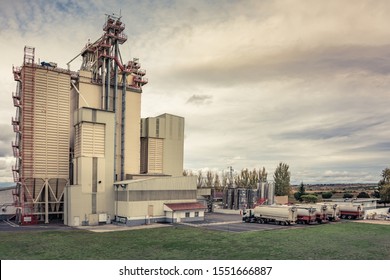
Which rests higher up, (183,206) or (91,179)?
(91,179)

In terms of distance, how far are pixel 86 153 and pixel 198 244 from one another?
2862 centimetres

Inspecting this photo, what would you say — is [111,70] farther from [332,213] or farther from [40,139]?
[332,213]

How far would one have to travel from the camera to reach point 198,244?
126 ft

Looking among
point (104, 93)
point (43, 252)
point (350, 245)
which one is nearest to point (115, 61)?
point (104, 93)

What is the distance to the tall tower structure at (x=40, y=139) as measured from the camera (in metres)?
59.4

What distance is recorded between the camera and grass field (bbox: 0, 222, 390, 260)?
107ft

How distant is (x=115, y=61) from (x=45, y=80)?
44.5ft

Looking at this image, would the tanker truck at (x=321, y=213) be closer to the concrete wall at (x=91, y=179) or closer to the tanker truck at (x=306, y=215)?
the tanker truck at (x=306, y=215)

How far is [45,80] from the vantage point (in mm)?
61594

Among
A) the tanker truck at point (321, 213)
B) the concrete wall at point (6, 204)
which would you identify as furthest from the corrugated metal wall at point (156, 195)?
the concrete wall at point (6, 204)

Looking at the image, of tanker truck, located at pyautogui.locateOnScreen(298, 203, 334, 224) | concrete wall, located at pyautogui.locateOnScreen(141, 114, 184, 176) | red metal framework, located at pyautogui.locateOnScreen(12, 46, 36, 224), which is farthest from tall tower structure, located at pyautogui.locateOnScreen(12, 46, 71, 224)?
tanker truck, located at pyautogui.locateOnScreen(298, 203, 334, 224)

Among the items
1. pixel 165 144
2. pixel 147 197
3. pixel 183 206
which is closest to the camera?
pixel 147 197

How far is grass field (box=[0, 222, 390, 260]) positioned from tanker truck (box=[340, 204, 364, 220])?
47.9 ft

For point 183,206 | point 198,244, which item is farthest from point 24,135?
point 198,244
